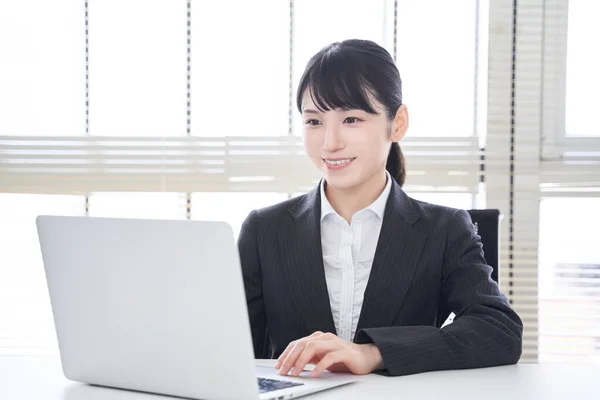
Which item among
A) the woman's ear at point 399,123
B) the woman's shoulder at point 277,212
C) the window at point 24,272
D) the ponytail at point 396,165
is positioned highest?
the woman's ear at point 399,123

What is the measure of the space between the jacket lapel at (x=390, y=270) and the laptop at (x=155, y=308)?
0.45 meters

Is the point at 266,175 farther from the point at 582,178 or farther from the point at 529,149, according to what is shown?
the point at 582,178

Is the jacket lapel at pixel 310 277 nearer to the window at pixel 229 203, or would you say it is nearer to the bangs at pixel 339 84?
the bangs at pixel 339 84

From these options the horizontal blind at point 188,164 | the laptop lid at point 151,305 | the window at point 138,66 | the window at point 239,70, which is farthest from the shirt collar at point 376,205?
the window at point 138,66

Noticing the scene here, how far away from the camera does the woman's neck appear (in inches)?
70.7

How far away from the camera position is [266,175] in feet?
9.35

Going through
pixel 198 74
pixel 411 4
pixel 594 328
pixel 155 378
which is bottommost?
pixel 594 328

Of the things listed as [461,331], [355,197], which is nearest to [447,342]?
[461,331]

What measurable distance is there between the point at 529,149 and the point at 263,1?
3.61 ft

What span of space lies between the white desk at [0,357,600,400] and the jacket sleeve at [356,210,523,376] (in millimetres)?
23

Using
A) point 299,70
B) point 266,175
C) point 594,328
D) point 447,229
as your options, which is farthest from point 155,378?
point 594,328

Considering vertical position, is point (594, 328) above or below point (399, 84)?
below

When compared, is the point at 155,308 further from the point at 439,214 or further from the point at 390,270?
the point at 439,214

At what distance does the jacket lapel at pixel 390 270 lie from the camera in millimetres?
1668
